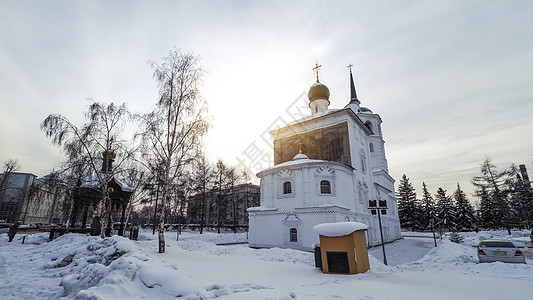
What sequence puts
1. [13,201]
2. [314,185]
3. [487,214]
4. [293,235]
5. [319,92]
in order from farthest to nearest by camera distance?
[13,201] < [487,214] < [319,92] < [314,185] < [293,235]

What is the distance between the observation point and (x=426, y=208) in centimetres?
5466

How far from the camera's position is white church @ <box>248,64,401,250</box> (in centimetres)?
2112

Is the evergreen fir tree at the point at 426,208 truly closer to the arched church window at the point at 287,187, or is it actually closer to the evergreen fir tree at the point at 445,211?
the evergreen fir tree at the point at 445,211

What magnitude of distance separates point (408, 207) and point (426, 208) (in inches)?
141

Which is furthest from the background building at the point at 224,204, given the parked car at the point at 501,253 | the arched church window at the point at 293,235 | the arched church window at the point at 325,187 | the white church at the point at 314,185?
the parked car at the point at 501,253

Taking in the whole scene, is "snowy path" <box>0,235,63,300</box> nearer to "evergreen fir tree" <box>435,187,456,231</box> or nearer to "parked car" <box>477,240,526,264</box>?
"parked car" <box>477,240,526,264</box>

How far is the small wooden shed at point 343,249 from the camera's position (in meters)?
8.16

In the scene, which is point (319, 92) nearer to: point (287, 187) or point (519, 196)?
point (287, 187)

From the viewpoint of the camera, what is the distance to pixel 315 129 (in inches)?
1102

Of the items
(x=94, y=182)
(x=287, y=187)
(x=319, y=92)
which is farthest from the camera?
(x=319, y=92)

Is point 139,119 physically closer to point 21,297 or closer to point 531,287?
point 21,297

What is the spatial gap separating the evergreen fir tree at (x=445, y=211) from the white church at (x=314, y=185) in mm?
26550

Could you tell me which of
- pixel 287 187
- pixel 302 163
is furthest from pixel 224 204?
pixel 302 163

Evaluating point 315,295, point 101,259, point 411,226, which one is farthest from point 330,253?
point 411,226
